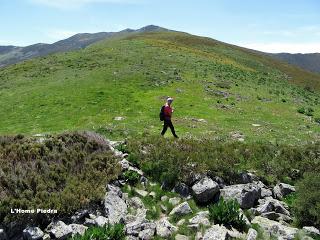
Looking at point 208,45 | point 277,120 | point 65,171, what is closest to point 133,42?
point 208,45

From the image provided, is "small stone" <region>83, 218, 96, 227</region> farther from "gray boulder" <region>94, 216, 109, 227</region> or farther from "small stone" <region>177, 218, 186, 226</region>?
"small stone" <region>177, 218, 186, 226</region>

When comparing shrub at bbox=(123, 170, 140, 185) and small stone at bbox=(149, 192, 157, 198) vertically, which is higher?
shrub at bbox=(123, 170, 140, 185)

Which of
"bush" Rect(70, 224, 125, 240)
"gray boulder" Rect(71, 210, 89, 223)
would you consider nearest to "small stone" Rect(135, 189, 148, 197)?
"gray boulder" Rect(71, 210, 89, 223)

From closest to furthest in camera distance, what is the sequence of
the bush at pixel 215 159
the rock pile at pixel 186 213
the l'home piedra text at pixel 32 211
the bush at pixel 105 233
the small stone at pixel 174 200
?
the bush at pixel 105 233
the rock pile at pixel 186 213
the l'home piedra text at pixel 32 211
the small stone at pixel 174 200
the bush at pixel 215 159

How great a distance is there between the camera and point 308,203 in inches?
633

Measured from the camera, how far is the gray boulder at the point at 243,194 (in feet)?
55.3

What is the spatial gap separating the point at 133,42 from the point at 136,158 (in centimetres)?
7007

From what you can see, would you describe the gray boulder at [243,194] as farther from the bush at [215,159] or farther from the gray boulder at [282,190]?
the bush at [215,159]

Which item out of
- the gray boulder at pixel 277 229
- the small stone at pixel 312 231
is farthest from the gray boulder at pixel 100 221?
the small stone at pixel 312 231

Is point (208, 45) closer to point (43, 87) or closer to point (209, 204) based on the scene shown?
point (43, 87)

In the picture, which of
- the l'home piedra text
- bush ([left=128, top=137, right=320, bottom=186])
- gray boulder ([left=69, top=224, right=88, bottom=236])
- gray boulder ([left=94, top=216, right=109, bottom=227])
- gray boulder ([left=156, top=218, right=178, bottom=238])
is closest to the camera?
gray boulder ([left=69, top=224, right=88, bottom=236])

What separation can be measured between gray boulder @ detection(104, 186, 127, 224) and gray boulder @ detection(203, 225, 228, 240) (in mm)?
3115

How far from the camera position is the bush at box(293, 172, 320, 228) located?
51.5 feet

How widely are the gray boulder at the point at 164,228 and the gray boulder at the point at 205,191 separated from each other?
256 centimetres
